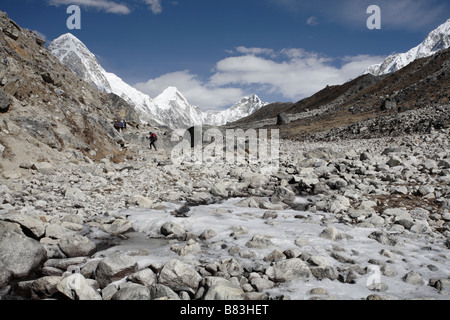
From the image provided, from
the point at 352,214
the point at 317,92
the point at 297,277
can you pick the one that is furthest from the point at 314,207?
the point at 317,92

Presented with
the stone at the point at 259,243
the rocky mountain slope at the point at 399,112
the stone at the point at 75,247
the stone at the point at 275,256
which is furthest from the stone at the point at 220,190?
the rocky mountain slope at the point at 399,112

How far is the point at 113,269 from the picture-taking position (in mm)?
4934

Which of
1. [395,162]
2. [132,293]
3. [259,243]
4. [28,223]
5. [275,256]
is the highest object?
[395,162]

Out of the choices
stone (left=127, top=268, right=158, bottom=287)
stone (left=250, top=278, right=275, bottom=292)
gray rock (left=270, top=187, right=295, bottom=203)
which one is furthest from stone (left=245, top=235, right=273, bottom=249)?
gray rock (left=270, top=187, right=295, bottom=203)

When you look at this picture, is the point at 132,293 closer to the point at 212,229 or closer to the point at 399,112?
the point at 212,229

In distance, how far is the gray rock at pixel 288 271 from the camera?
4914 millimetres

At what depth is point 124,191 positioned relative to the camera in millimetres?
10500

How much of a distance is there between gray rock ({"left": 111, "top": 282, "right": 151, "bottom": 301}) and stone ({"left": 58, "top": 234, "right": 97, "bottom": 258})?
6.97 ft

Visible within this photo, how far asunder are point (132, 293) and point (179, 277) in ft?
2.67

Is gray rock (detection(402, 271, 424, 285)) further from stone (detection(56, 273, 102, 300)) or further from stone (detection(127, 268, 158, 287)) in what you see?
stone (detection(56, 273, 102, 300))

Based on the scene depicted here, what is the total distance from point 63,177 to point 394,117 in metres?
30.1

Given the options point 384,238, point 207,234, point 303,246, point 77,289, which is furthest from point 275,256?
point 77,289
